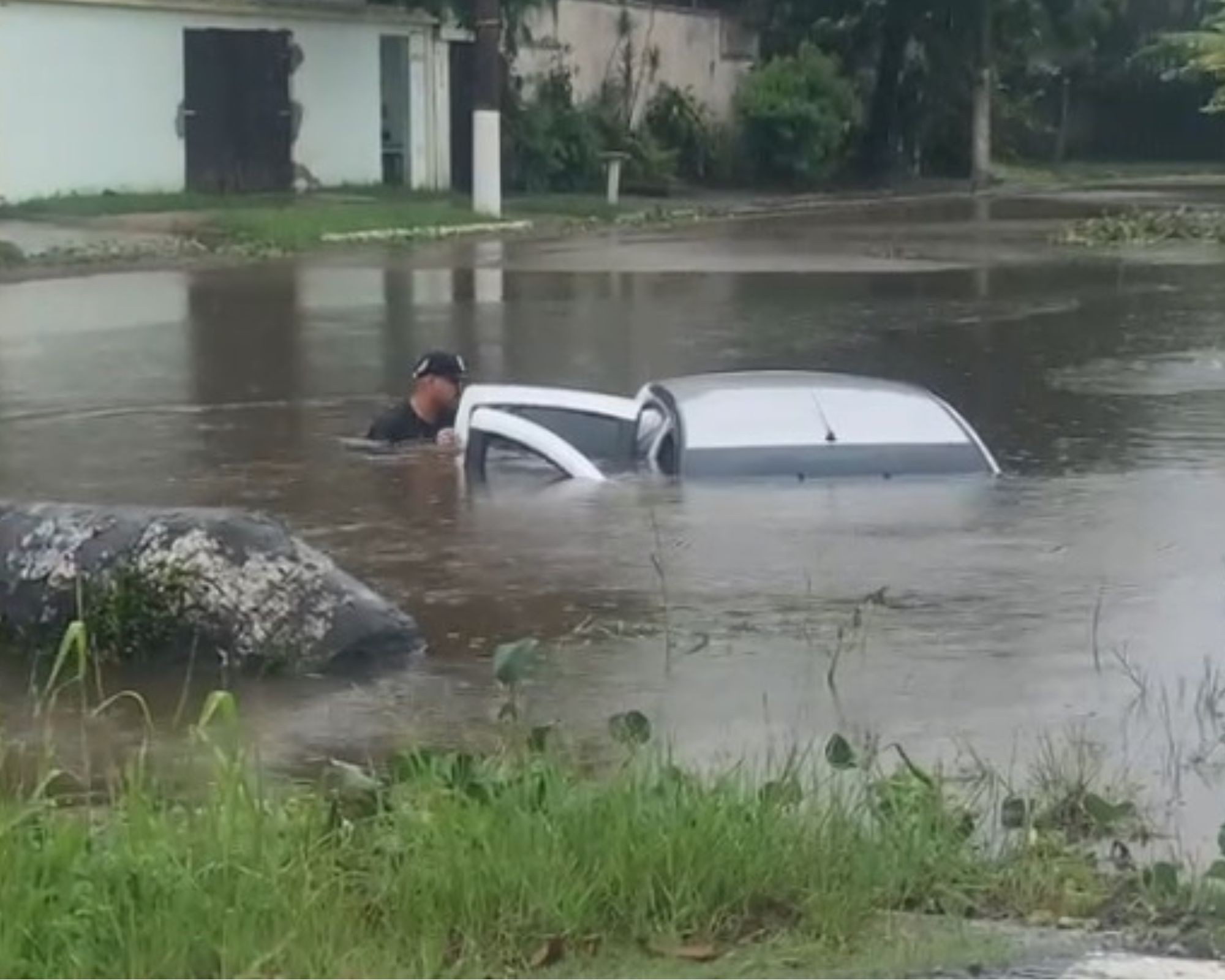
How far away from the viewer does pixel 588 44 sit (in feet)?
166

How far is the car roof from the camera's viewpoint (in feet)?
51.8

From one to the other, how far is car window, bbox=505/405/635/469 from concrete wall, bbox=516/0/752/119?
31.3 m

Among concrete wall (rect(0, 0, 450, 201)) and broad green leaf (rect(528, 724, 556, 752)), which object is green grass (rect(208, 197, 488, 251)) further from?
broad green leaf (rect(528, 724, 556, 752))

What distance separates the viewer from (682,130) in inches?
2050

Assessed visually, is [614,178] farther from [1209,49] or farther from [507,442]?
[507,442]

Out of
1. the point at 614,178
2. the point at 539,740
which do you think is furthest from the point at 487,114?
the point at 539,740

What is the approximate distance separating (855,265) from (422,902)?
2729 centimetres

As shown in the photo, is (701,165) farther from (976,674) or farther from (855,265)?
(976,674)

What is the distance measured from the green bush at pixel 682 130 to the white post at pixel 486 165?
12.3 m

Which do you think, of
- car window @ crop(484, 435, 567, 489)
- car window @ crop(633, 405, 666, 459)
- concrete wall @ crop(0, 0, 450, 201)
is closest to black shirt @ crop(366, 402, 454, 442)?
car window @ crop(484, 435, 567, 489)

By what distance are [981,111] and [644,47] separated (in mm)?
8215

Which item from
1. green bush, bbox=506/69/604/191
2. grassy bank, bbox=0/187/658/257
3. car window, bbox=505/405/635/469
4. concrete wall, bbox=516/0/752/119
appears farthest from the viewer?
concrete wall, bbox=516/0/752/119

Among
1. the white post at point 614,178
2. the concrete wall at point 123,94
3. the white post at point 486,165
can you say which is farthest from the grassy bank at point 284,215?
the white post at point 614,178

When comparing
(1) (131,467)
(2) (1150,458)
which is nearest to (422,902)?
(1) (131,467)
